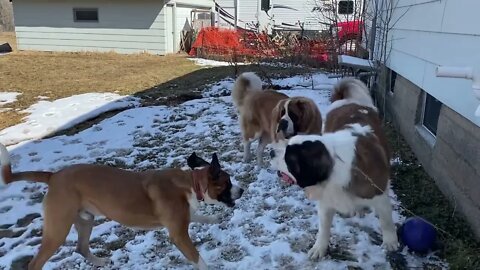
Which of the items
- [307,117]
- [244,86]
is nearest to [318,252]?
[307,117]

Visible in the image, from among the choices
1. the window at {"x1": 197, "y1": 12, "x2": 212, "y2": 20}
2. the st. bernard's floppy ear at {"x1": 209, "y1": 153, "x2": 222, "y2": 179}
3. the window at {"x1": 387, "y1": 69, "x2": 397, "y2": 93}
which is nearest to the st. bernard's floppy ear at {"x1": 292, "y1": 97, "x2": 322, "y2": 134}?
the st. bernard's floppy ear at {"x1": 209, "y1": 153, "x2": 222, "y2": 179}

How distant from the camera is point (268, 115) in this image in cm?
518

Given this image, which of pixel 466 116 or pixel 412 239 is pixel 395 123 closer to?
pixel 466 116

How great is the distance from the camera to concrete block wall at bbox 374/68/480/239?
3.41 m

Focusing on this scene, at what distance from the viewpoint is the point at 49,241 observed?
3.05 meters

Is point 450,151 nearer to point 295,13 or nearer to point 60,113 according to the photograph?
point 60,113

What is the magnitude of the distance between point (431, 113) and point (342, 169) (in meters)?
2.75

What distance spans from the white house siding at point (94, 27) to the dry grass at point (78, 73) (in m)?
0.91

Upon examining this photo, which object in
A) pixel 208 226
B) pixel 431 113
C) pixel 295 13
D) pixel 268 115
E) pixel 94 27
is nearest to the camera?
pixel 208 226

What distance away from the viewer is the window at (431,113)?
190 inches

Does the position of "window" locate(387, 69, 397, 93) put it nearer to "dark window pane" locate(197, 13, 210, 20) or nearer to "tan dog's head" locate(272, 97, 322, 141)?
"tan dog's head" locate(272, 97, 322, 141)

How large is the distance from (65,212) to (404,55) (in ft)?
17.3

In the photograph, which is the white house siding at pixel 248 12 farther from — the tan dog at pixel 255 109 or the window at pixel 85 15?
the tan dog at pixel 255 109

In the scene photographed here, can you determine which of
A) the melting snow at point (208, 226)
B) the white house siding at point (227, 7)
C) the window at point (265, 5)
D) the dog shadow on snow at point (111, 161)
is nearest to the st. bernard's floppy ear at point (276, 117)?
the melting snow at point (208, 226)
